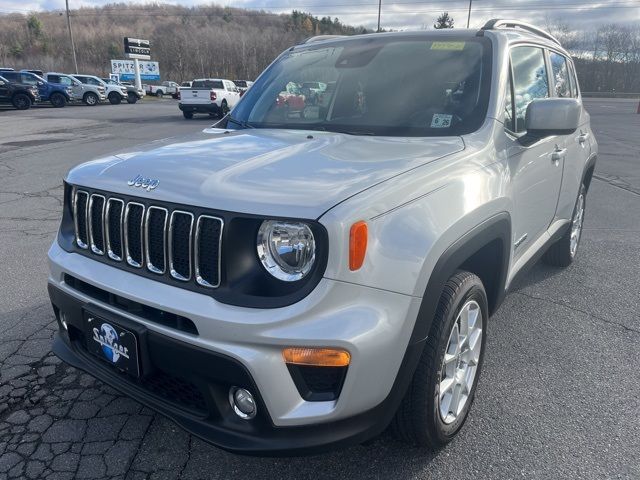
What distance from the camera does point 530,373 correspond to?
315 centimetres

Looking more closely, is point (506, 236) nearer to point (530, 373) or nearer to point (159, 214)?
point (530, 373)

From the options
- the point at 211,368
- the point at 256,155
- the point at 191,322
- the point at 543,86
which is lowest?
the point at 211,368

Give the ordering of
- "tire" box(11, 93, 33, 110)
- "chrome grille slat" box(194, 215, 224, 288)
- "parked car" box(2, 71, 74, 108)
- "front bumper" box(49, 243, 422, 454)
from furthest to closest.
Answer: "parked car" box(2, 71, 74, 108) < "tire" box(11, 93, 33, 110) < "chrome grille slat" box(194, 215, 224, 288) < "front bumper" box(49, 243, 422, 454)

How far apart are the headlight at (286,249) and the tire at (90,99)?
36.3m

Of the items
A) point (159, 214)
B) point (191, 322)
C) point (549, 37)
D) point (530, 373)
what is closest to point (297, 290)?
point (191, 322)

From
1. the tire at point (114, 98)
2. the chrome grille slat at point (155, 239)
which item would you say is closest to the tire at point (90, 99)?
the tire at point (114, 98)

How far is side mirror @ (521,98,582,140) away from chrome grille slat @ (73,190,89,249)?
7.62 feet

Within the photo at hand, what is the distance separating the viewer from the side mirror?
272cm

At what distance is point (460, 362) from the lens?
2.51 metres

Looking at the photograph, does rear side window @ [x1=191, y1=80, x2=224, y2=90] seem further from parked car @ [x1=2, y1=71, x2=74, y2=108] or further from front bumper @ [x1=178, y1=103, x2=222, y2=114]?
parked car @ [x1=2, y1=71, x2=74, y2=108]

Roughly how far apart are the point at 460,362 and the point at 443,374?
0.72ft

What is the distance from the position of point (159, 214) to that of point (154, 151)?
0.61m

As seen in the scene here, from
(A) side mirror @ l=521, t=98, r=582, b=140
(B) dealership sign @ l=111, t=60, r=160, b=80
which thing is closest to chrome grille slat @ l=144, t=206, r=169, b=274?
(A) side mirror @ l=521, t=98, r=582, b=140

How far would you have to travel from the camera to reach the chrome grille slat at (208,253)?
1.88 m
